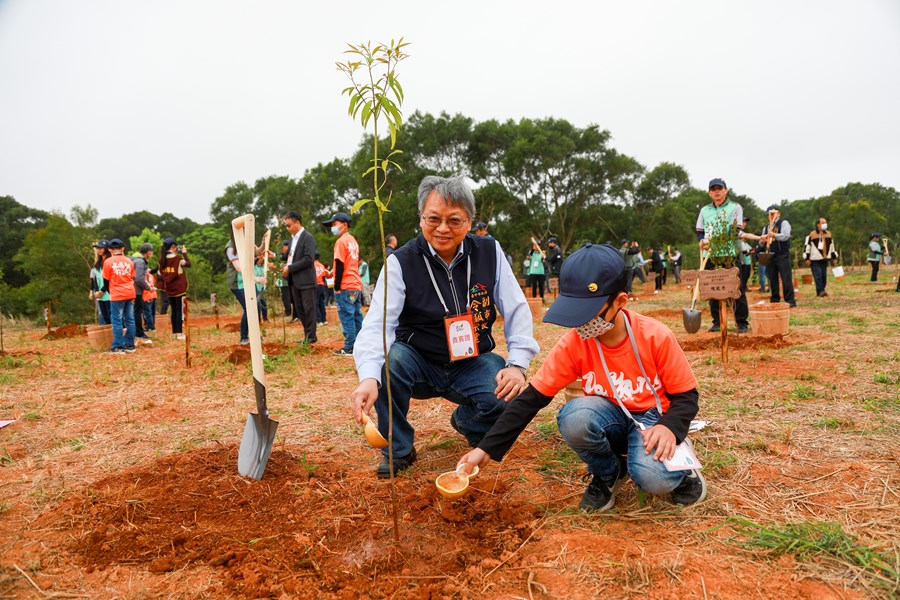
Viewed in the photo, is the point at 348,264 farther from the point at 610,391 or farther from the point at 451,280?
the point at 610,391

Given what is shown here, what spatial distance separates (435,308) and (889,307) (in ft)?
30.1

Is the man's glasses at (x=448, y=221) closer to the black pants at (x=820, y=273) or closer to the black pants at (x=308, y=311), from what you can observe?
the black pants at (x=308, y=311)

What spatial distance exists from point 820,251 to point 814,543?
11842 mm

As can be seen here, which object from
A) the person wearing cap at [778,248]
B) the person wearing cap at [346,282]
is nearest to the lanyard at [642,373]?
the person wearing cap at [346,282]

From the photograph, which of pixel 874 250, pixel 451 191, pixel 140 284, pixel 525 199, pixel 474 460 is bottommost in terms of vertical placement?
pixel 474 460

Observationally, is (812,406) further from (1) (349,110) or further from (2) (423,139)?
(2) (423,139)

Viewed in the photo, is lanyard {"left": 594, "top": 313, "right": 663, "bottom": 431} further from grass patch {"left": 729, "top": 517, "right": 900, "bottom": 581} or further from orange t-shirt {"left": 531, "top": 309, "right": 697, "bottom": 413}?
grass patch {"left": 729, "top": 517, "right": 900, "bottom": 581}

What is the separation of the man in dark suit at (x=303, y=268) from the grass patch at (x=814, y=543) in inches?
249

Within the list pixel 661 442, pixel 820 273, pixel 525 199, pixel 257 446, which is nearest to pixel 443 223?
pixel 661 442

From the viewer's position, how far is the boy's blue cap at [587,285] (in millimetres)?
2029

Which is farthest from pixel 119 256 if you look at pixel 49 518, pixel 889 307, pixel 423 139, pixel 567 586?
pixel 423 139

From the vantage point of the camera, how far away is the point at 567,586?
1.72 m

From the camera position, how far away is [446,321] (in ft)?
9.16

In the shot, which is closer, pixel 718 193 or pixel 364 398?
pixel 364 398
